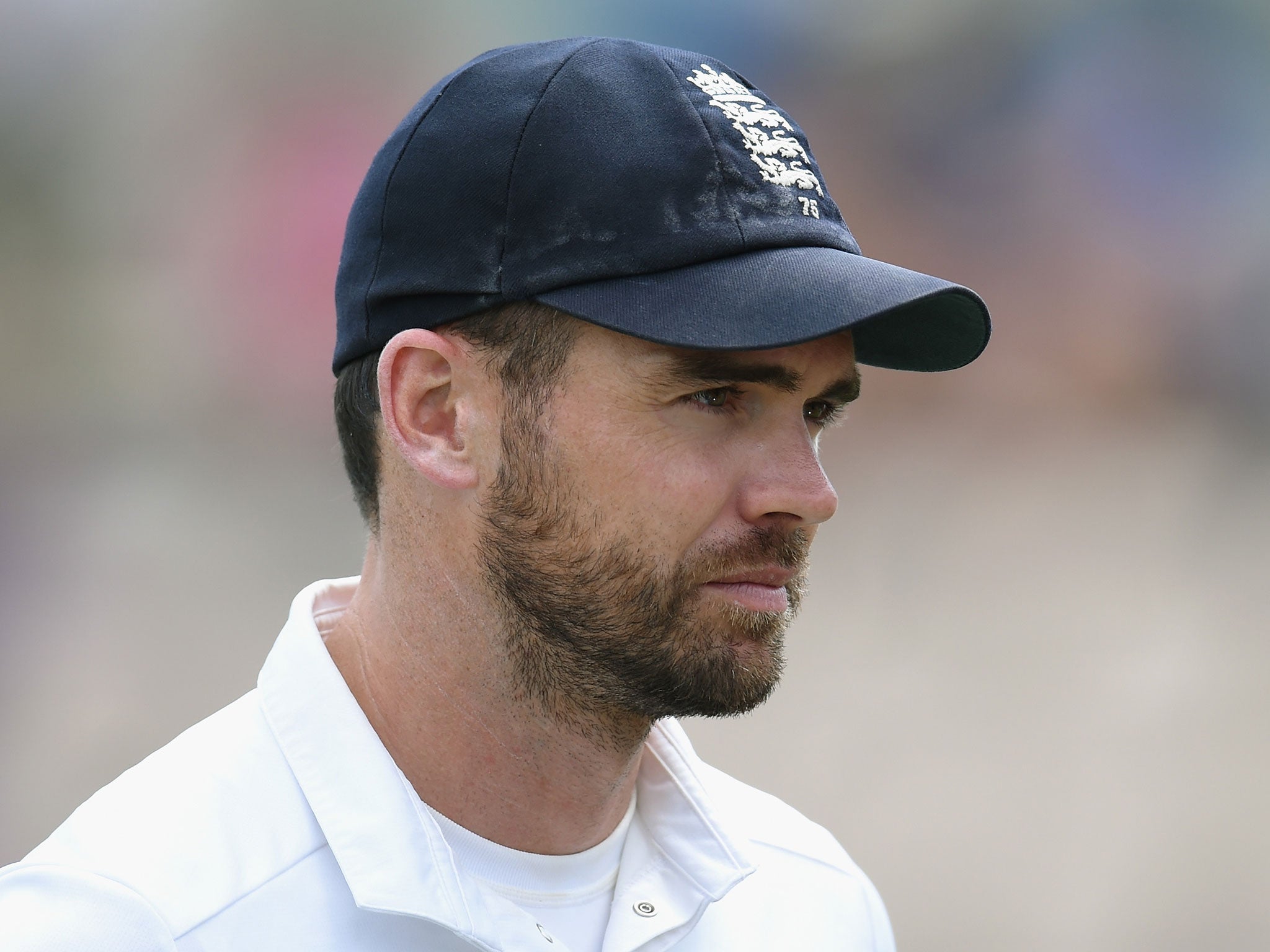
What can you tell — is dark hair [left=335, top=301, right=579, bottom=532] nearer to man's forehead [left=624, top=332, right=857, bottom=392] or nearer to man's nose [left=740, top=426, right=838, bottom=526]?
man's forehead [left=624, top=332, right=857, bottom=392]

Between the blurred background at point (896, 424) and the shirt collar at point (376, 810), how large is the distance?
2630 mm

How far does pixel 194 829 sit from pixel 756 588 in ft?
1.98

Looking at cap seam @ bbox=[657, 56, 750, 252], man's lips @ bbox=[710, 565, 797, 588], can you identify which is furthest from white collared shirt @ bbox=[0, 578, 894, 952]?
cap seam @ bbox=[657, 56, 750, 252]

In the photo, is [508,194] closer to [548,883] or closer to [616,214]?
[616,214]

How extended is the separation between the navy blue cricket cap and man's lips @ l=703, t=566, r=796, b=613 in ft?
0.84

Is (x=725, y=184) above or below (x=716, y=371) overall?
above

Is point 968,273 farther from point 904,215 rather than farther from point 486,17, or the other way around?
point 486,17

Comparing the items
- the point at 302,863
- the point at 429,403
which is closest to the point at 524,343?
the point at 429,403

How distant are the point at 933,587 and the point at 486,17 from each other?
2734 millimetres

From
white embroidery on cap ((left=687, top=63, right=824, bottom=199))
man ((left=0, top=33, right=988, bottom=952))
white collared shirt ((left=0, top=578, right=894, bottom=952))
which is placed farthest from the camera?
white embroidery on cap ((left=687, top=63, right=824, bottom=199))

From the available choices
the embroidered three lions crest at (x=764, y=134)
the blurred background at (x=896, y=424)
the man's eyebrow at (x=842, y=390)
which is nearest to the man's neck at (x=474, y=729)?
the man's eyebrow at (x=842, y=390)

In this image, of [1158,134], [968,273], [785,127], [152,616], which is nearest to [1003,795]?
[968,273]

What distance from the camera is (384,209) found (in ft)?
4.22

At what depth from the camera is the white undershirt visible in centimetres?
120
